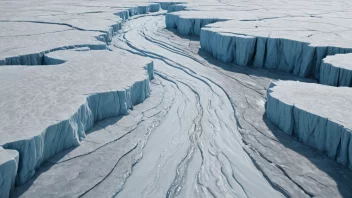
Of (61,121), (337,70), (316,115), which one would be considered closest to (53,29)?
(61,121)

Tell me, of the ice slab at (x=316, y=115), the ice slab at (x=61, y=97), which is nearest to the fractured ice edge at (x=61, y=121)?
the ice slab at (x=61, y=97)

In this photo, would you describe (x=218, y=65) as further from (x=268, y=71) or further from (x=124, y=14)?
(x=124, y=14)

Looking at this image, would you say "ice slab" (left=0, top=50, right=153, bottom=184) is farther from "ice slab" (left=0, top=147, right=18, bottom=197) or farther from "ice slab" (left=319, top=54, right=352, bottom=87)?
"ice slab" (left=319, top=54, right=352, bottom=87)

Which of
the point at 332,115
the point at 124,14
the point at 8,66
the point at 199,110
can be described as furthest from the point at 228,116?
the point at 124,14

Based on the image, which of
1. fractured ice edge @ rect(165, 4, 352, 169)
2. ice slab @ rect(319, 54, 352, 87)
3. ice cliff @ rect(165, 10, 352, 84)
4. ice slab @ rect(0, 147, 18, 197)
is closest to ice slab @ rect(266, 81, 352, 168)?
fractured ice edge @ rect(165, 4, 352, 169)

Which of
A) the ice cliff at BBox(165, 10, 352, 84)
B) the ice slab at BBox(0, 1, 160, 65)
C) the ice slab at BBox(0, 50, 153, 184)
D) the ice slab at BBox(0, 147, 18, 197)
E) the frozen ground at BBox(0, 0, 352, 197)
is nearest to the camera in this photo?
the ice slab at BBox(0, 147, 18, 197)

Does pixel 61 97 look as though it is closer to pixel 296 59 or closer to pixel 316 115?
pixel 316 115

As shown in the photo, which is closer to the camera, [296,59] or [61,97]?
[61,97]
